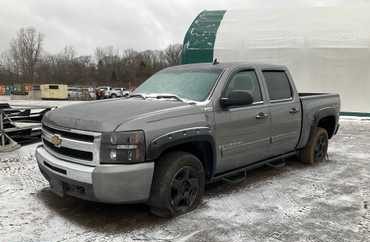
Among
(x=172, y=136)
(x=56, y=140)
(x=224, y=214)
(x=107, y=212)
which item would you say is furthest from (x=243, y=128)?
(x=56, y=140)

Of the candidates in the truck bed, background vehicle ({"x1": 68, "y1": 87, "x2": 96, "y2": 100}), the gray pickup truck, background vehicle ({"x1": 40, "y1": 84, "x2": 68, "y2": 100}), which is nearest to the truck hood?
the gray pickup truck

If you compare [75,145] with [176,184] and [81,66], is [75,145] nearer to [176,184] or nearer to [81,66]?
[176,184]

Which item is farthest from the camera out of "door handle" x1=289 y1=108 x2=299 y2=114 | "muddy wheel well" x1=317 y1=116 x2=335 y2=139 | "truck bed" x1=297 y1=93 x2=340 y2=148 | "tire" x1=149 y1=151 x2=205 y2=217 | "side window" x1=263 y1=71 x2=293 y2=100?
"muddy wheel well" x1=317 y1=116 x2=335 y2=139

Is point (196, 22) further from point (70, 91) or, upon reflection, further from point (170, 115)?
point (70, 91)

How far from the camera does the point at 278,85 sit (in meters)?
6.20

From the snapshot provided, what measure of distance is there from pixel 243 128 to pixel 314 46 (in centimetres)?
1322

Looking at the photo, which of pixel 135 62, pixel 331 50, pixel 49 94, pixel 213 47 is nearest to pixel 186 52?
pixel 213 47

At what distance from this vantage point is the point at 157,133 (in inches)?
163

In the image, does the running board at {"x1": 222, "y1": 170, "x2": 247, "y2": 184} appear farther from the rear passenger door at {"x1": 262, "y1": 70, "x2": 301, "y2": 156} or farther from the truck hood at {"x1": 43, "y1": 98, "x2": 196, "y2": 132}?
the truck hood at {"x1": 43, "y1": 98, "x2": 196, "y2": 132}

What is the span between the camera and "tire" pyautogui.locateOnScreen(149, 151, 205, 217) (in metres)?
4.24

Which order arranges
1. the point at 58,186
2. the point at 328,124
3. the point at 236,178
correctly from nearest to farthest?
the point at 58,186, the point at 236,178, the point at 328,124

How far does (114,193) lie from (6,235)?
1.19 m

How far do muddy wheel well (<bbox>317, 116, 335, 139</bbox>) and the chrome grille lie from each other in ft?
16.5

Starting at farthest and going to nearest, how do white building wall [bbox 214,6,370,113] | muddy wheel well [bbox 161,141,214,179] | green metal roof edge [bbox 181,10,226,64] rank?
green metal roof edge [bbox 181,10,226,64] → white building wall [bbox 214,6,370,113] → muddy wheel well [bbox 161,141,214,179]
